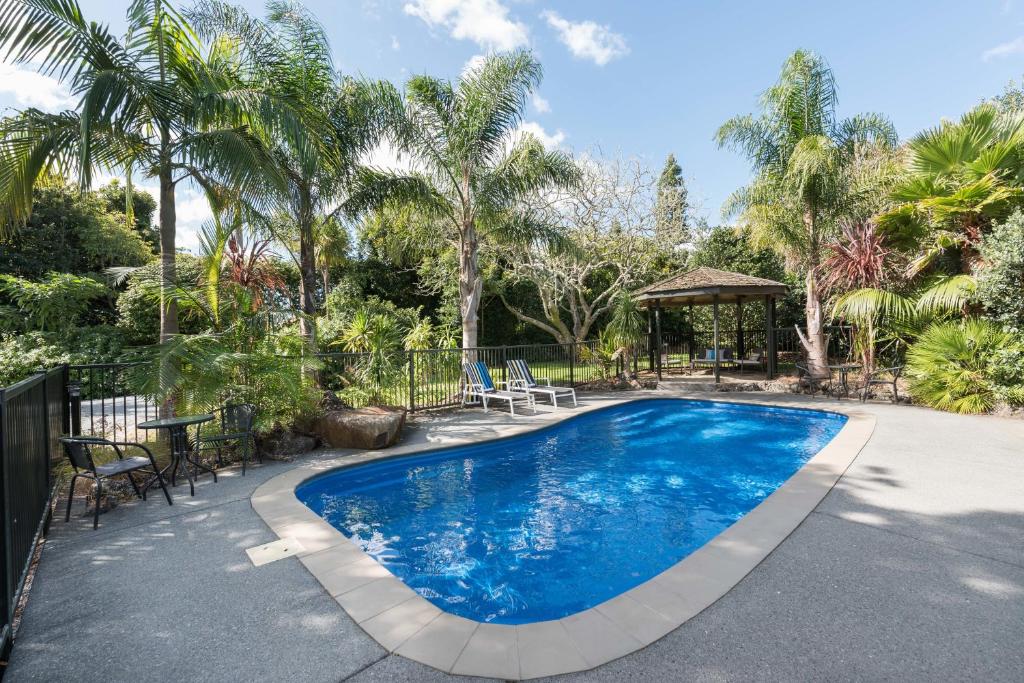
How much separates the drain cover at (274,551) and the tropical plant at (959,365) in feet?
37.1

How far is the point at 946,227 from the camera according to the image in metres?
9.46

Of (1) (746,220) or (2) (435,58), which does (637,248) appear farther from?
(2) (435,58)

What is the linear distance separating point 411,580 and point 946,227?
12604mm

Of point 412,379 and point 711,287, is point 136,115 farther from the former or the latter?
point 711,287

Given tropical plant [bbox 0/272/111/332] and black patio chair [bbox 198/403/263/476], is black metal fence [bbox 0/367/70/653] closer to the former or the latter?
black patio chair [bbox 198/403/263/476]

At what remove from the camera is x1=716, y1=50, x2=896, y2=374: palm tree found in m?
12.0

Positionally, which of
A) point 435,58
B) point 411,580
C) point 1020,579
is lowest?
point 411,580

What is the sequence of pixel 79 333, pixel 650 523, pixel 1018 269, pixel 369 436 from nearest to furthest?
pixel 650 523, pixel 369 436, pixel 1018 269, pixel 79 333

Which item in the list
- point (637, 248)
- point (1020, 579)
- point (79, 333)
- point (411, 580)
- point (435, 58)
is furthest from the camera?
point (637, 248)

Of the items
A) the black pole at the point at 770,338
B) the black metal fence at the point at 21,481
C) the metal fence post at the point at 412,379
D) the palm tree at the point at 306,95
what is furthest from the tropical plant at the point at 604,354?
the black metal fence at the point at 21,481

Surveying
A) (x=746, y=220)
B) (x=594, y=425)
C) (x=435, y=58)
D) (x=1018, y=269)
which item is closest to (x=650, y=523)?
(x=594, y=425)

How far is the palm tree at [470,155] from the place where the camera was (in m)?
9.25

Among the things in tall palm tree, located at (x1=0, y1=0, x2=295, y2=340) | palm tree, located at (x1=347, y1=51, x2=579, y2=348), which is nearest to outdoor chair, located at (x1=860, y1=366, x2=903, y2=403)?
palm tree, located at (x1=347, y1=51, x2=579, y2=348)

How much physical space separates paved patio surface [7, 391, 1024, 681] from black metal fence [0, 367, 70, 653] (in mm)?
251
